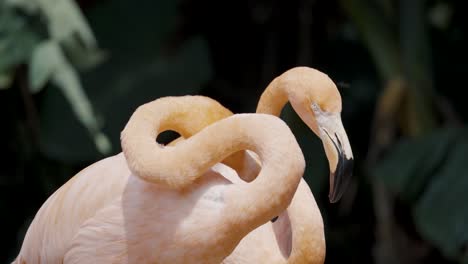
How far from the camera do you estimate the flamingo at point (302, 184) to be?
4.83 feet

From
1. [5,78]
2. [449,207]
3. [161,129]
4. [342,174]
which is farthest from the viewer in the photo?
[5,78]

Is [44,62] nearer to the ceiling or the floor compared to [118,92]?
nearer to the ceiling

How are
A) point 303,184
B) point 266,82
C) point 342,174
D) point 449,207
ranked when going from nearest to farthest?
point 342,174, point 303,184, point 449,207, point 266,82

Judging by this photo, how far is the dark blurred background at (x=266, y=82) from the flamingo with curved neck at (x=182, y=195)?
1.19 metres

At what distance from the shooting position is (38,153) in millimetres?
3664

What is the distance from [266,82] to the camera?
4.05 metres

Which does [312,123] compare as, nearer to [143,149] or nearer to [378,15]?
[143,149]

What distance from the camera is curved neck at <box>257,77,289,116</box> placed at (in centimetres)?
162

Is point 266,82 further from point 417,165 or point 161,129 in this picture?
point 161,129

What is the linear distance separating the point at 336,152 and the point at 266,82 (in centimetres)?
260

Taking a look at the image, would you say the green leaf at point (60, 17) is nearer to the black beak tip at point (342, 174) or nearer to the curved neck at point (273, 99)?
the curved neck at point (273, 99)

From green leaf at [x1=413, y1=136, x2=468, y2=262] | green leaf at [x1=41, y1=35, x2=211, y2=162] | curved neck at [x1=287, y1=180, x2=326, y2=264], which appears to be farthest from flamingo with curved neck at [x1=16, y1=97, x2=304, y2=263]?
green leaf at [x1=41, y1=35, x2=211, y2=162]

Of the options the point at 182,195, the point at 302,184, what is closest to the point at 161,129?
the point at 182,195

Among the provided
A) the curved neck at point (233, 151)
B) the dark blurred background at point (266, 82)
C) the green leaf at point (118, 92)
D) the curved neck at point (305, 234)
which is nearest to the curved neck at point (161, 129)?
the curved neck at point (233, 151)
